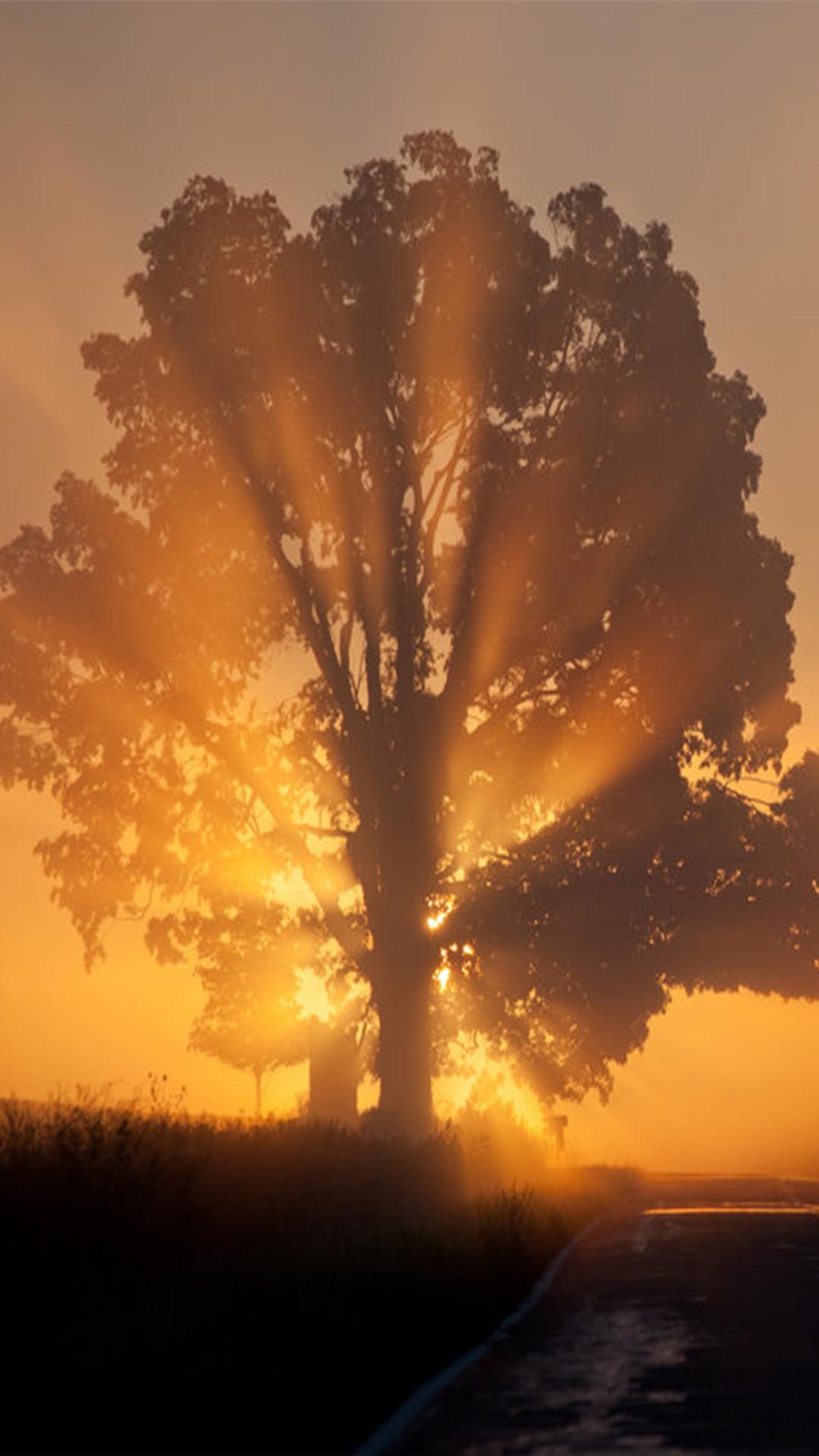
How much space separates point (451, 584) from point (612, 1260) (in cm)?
2085

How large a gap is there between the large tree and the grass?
62.3ft

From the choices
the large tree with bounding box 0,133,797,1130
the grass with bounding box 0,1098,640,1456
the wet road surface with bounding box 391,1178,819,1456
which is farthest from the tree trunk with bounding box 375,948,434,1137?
the grass with bounding box 0,1098,640,1456

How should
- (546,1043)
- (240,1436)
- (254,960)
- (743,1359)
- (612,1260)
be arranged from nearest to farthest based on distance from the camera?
(240,1436) → (743,1359) → (612,1260) → (254,960) → (546,1043)

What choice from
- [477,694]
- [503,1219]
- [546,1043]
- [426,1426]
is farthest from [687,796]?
[426,1426]

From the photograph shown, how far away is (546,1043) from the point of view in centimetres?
5022

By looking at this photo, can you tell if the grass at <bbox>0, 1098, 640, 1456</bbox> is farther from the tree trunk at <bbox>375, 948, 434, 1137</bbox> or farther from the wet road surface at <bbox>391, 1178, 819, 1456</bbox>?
the tree trunk at <bbox>375, 948, 434, 1137</bbox>

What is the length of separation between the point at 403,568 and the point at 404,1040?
9925mm

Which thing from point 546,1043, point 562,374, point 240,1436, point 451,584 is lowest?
point 240,1436

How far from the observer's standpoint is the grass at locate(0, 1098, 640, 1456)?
11227 millimetres

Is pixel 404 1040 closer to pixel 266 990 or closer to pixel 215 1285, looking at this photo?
pixel 266 990

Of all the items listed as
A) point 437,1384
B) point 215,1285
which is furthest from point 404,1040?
point 437,1384

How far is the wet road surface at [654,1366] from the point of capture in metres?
11.0

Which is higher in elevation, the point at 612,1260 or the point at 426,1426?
the point at 612,1260

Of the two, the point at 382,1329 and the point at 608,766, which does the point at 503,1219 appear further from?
the point at 608,766
